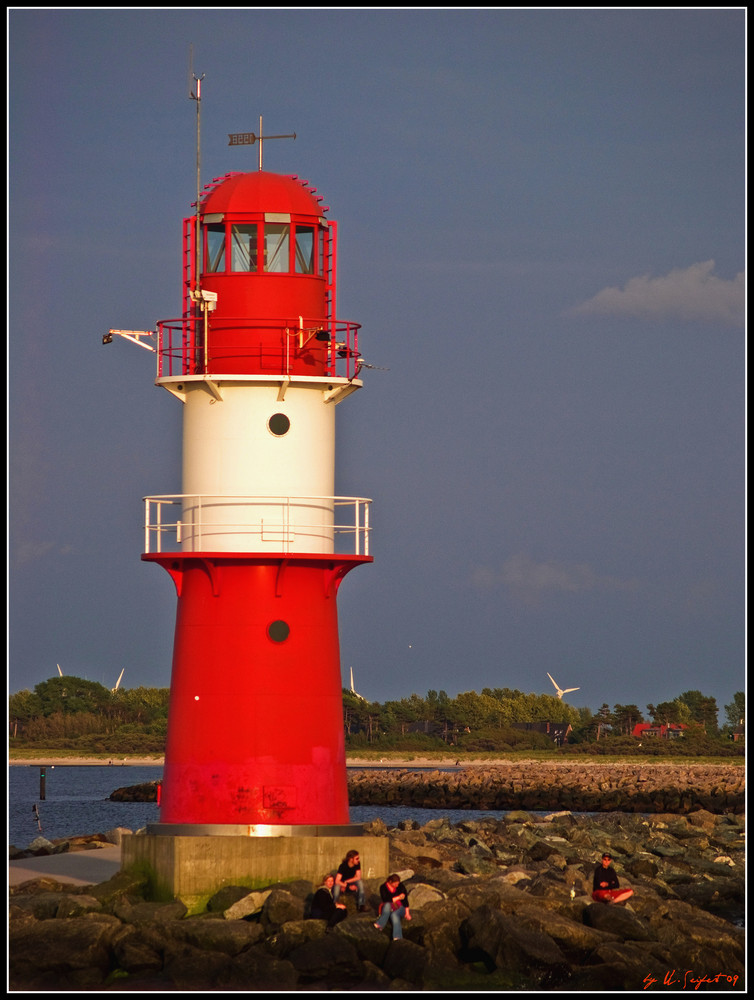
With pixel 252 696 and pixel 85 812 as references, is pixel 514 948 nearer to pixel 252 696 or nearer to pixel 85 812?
pixel 252 696

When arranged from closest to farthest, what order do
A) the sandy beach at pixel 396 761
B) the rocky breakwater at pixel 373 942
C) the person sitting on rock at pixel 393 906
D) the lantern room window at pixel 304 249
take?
the rocky breakwater at pixel 373 942 → the person sitting on rock at pixel 393 906 → the lantern room window at pixel 304 249 → the sandy beach at pixel 396 761

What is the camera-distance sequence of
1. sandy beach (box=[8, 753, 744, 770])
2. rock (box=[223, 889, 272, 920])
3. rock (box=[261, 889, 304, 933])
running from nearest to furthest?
rock (box=[261, 889, 304, 933])
rock (box=[223, 889, 272, 920])
sandy beach (box=[8, 753, 744, 770])

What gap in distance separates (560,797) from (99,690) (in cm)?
6747

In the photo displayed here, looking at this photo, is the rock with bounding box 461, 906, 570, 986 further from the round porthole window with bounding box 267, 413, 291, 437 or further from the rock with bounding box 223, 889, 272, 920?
the round porthole window with bounding box 267, 413, 291, 437

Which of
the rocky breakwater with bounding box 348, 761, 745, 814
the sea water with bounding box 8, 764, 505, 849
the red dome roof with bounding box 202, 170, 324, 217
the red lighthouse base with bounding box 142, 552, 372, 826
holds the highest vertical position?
the red dome roof with bounding box 202, 170, 324, 217

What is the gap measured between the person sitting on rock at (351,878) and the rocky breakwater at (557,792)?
28.6m

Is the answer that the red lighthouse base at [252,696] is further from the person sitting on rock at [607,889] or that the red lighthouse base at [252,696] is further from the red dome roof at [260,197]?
the red dome roof at [260,197]

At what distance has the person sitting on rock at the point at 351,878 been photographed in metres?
18.9

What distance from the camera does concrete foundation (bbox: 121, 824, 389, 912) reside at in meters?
19.2

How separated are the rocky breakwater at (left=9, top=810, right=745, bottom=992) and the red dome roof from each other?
8395mm

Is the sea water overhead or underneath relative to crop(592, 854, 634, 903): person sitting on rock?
underneath

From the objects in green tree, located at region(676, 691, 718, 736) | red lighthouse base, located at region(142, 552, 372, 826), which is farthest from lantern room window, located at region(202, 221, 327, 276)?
green tree, located at region(676, 691, 718, 736)

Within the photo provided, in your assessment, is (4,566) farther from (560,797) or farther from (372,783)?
(372,783)

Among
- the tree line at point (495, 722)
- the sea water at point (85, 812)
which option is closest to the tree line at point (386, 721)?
the tree line at point (495, 722)
